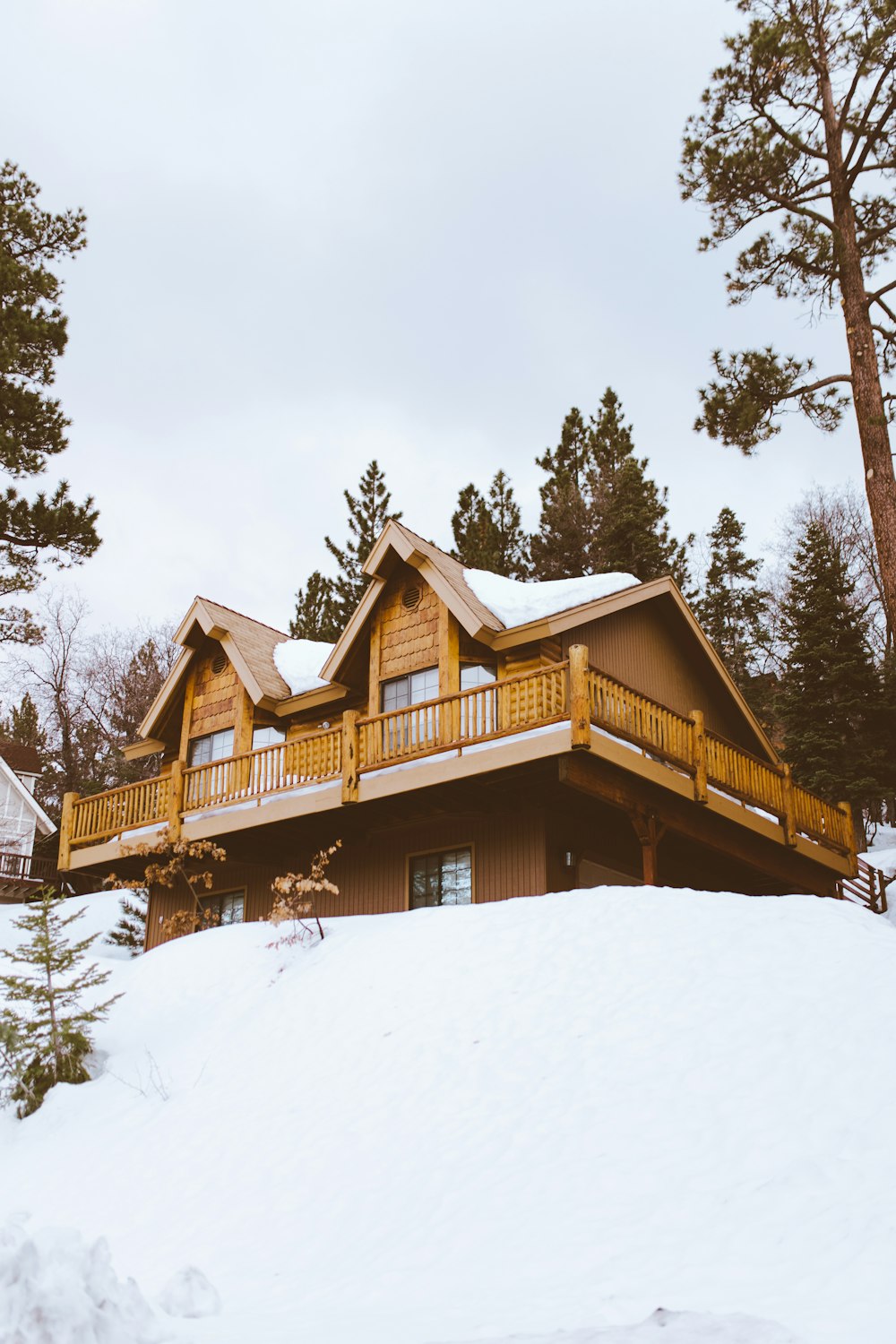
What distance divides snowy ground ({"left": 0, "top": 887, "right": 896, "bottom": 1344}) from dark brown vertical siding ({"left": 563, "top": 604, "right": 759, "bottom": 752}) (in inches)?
252

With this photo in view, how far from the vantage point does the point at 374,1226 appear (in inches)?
324

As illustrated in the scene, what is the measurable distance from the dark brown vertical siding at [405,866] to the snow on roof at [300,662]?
3.37m

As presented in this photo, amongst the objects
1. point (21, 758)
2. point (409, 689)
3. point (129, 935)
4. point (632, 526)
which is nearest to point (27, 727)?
point (21, 758)

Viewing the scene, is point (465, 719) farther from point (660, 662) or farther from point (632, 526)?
point (632, 526)

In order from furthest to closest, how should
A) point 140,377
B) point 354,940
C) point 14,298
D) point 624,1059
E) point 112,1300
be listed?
point 140,377 → point 14,298 → point 354,940 → point 624,1059 → point 112,1300

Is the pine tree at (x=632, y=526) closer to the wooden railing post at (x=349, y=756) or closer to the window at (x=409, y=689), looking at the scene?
the window at (x=409, y=689)

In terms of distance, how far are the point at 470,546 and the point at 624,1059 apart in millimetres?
27876

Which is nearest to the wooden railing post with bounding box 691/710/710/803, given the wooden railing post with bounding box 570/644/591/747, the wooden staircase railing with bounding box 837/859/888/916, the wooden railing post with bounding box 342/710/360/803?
the wooden railing post with bounding box 570/644/591/747

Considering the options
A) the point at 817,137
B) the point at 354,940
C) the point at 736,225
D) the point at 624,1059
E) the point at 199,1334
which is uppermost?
the point at 817,137

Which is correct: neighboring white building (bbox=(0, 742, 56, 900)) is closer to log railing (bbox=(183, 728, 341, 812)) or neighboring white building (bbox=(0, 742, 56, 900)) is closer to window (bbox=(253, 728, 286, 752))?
window (bbox=(253, 728, 286, 752))

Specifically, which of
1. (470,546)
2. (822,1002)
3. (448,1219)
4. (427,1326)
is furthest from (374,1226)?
(470,546)

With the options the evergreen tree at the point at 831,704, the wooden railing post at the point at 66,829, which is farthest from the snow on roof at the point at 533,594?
the evergreen tree at the point at 831,704

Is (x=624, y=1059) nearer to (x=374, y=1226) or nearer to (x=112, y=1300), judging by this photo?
(x=374, y=1226)

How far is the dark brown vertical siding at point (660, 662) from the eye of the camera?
1941 centimetres
